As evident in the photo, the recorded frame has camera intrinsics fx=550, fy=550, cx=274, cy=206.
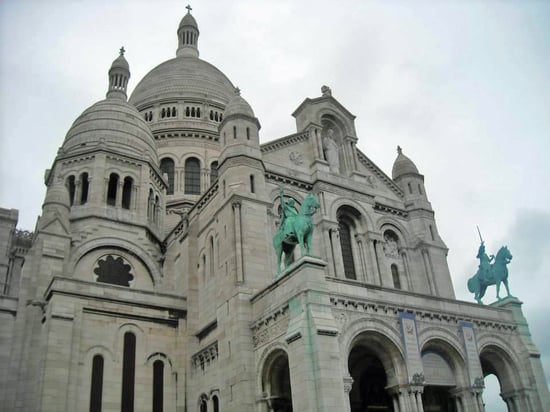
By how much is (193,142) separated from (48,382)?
107 feet

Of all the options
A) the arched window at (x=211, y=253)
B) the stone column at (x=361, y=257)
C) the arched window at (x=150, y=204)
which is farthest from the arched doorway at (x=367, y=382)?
the arched window at (x=150, y=204)

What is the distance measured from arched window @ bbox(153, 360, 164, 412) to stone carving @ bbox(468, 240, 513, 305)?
17709 mm

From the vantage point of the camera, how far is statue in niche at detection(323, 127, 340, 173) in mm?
35562

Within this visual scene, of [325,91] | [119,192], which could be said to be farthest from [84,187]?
[325,91]

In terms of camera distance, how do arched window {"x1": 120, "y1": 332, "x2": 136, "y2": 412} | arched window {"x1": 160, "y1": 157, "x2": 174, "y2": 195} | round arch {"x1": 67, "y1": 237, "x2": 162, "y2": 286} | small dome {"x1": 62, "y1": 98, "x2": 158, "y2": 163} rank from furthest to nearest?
arched window {"x1": 160, "y1": 157, "x2": 174, "y2": 195} < small dome {"x1": 62, "y1": 98, "x2": 158, "y2": 163} < round arch {"x1": 67, "y1": 237, "x2": 162, "y2": 286} < arched window {"x1": 120, "y1": 332, "x2": 136, "y2": 412}

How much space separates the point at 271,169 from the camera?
32.1 m

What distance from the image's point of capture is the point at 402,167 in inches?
1576

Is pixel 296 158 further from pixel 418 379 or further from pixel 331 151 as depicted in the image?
pixel 418 379

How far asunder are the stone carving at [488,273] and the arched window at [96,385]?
20323 millimetres

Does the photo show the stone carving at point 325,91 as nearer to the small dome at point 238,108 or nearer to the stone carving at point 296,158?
the stone carving at point 296,158

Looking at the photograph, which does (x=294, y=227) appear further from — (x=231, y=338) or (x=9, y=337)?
(x=9, y=337)

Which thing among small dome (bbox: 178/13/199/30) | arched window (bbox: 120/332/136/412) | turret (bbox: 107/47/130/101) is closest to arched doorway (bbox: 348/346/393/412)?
arched window (bbox: 120/332/136/412)

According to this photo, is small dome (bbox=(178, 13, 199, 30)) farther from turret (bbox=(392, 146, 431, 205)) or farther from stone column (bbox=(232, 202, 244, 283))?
stone column (bbox=(232, 202, 244, 283))

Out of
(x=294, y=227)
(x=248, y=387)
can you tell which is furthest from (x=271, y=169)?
(x=248, y=387)
